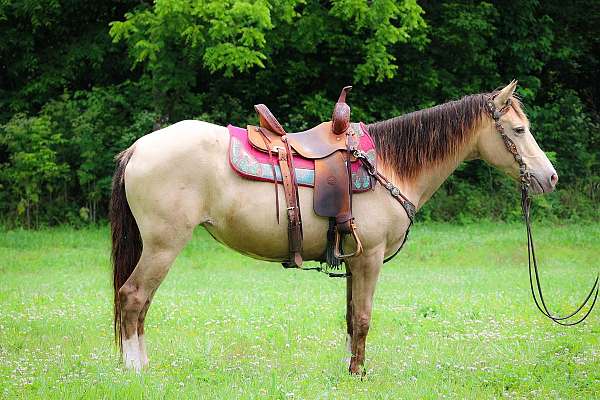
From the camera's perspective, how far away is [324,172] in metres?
5.76

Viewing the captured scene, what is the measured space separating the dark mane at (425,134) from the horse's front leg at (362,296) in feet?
2.58

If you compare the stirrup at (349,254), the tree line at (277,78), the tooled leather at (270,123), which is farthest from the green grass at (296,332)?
the tree line at (277,78)

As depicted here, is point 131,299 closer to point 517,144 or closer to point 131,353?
point 131,353

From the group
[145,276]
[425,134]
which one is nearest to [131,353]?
[145,276]

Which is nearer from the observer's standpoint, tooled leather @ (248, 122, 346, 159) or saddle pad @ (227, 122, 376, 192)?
saddle pad @ (227, 122, 376, 192)

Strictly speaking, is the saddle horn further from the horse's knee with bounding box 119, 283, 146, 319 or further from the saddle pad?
the horse's knee with bounding box 119, 283, 146, 319

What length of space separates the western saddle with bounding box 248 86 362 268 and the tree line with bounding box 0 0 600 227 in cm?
884

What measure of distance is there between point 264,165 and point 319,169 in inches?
16.7

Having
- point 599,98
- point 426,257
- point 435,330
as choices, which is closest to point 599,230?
point 426,257

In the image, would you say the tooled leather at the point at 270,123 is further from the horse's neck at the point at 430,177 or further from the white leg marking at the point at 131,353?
the white leg marking at the point at 131,353

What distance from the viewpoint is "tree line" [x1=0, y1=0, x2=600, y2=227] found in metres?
15.9

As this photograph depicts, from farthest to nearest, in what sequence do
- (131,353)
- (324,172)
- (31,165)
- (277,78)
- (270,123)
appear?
(277,78) < (31,165) < (270,123) < (324,172) < (131,353)

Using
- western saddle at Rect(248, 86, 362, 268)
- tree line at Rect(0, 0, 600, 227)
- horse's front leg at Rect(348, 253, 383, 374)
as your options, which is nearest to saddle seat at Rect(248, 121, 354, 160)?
western saddle at Rect(248, 86, 362, 268)

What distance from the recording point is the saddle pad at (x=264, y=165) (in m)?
5.66
